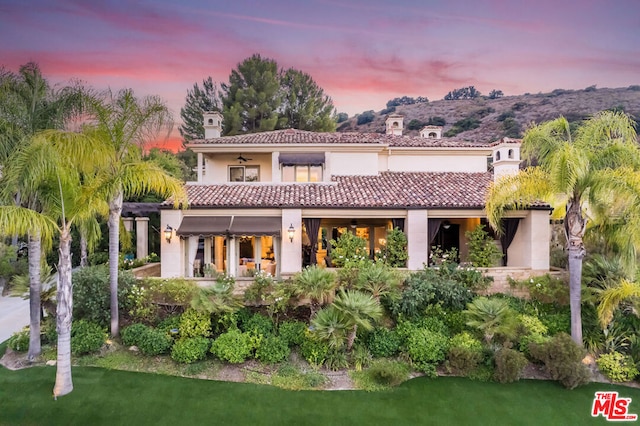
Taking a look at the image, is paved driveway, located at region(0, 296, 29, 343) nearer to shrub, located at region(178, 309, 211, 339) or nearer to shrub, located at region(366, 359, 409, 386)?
shrub, located at region(178, 309, 211, 339)

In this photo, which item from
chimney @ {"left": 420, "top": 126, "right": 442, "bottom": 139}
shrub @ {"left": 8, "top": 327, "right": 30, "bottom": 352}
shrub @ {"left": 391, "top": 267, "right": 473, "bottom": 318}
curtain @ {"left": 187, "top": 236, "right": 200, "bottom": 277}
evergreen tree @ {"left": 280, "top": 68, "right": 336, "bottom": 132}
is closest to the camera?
shrub @ {"left": 8, "top": 327, "right": 30, "bottom": 352}

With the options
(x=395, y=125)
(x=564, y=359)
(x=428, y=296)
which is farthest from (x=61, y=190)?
(x=395, y=125)

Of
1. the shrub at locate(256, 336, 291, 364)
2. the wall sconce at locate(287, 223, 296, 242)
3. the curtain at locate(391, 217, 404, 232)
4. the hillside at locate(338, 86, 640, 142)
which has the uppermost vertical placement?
the hillside at locate(338, 86, 640, 142)

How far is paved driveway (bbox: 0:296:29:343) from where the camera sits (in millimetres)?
16797

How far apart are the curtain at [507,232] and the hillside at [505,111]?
48.2m

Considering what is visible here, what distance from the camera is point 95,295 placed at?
48.4 ft

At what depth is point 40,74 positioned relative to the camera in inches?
516

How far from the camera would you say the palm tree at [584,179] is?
1271 cm

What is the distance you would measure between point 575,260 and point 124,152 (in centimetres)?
2064

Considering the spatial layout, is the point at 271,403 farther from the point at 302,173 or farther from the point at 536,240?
the point at 536,240

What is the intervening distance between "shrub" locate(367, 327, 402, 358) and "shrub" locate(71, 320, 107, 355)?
38.7 ft

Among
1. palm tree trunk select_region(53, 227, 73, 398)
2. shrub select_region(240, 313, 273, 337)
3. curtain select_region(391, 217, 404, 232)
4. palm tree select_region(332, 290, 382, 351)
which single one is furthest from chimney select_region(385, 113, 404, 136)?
palm tree trunk select_region(53, 227, 73, 398)

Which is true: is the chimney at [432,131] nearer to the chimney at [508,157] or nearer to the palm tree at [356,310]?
the chimney at [508,157]

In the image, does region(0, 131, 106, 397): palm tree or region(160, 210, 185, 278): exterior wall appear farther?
region(160, 210, 185, 278): exterior wall
